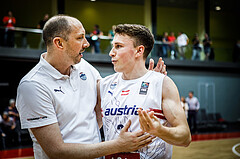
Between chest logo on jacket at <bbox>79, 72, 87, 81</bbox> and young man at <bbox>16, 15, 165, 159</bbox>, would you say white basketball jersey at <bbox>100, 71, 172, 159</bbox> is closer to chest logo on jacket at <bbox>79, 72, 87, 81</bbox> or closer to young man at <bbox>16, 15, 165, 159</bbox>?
young man at <bbox>16, 15, 165, 159</bbox>

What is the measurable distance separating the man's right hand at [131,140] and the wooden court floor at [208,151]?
19.8 feet

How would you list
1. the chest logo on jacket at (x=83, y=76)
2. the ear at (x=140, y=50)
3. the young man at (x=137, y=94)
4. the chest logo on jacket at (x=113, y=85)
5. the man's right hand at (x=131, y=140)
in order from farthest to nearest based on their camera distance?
the chest logo on jacket at (x=83, y=76), the chest logo on jacket at (x=113, y=85), the ear at (x=140, y=50), the young man at (x=137, y=94), the man's right hand at (x=131, y=140)

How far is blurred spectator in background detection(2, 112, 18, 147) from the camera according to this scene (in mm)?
10523

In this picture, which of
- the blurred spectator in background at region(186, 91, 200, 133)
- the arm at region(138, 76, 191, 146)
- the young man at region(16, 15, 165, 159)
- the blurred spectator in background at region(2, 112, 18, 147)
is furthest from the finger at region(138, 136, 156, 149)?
the blurred spectator in background at region(186, 91, 200, 133)

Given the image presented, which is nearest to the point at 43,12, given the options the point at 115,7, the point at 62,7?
the point at 62,7

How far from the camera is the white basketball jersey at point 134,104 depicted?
2592 millimetres

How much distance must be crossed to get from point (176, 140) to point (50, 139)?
3.44 ft

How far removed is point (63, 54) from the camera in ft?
9.18

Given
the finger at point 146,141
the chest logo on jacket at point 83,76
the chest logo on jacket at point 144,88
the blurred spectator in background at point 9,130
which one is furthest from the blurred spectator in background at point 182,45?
the finger at point 146,141

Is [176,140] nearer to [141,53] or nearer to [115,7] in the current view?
[141,53]

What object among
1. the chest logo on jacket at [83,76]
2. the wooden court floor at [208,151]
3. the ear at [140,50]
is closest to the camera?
the ear at [140,50]

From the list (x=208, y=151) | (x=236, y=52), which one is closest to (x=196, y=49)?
(x=236, y=52)

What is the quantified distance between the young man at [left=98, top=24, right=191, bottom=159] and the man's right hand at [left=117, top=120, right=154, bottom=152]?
0.18m

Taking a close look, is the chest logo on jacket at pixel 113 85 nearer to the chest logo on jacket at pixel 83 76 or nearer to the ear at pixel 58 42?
the chest logo on jacket at pixel 83 76
